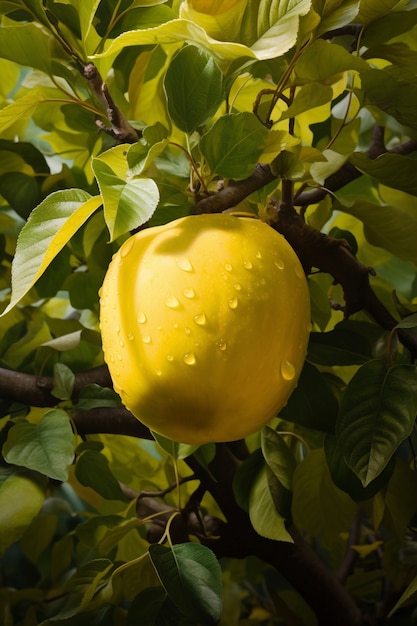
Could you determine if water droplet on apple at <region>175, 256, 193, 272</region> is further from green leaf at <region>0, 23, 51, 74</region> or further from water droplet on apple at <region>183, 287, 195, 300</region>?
green leaf at <region>0, 23, 51, 74</region>

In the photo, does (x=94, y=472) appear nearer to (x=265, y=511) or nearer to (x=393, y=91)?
(x=265, y=511)

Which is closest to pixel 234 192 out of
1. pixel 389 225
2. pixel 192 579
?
pixel 389 225

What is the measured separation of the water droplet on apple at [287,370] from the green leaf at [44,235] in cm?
12

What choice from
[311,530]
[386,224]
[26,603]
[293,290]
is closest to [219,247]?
[293,290]

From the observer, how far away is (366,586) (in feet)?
2.52

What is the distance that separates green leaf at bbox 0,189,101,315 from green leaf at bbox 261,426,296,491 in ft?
0.71

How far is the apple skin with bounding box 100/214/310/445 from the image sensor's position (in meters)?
0.33

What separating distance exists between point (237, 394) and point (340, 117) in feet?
1.17

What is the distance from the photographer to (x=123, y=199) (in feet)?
1.05

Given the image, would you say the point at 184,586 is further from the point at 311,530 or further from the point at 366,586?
the point at 366,586

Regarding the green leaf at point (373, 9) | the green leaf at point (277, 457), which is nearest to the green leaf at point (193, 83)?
the green leaf at point (373, 9)

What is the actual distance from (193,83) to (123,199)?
0.09m

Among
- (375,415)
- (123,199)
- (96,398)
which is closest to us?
(123,199)

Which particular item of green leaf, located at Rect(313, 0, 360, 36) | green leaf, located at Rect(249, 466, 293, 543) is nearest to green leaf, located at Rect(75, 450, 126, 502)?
green leaf, located at Rect(249, 466, 293, 543)
